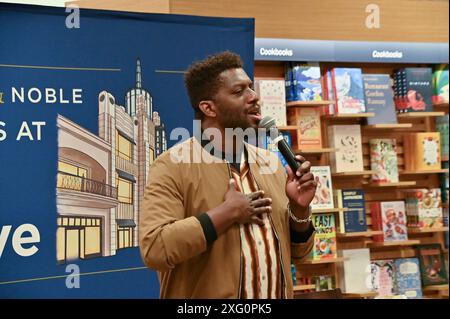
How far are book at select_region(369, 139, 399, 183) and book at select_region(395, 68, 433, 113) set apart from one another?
1.06ft

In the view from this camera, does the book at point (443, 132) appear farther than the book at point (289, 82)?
Yes

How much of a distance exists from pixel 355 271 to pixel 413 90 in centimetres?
154

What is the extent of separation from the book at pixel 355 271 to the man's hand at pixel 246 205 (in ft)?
10.4

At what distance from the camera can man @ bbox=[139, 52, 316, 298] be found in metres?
1.44

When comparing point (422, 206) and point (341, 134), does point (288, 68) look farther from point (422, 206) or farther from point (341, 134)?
point (422, 206)

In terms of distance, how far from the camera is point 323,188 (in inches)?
176

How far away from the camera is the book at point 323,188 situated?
445cm

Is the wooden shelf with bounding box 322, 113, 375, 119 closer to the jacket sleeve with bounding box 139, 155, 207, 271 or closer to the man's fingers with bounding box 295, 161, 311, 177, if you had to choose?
the man's fingers with bounding box 295, 161, 311, 177

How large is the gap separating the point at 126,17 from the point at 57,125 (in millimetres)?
625

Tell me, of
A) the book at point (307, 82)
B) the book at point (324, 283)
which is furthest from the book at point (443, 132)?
the book at point (324, 283)

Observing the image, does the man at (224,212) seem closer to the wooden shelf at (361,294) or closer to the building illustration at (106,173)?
the building illustration at (106,173)

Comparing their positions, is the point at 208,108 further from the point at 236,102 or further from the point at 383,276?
the point at 383,276

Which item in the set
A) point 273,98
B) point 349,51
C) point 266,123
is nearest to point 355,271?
point 273,98

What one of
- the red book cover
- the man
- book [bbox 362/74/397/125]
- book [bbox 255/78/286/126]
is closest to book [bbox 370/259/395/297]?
the red book cover
